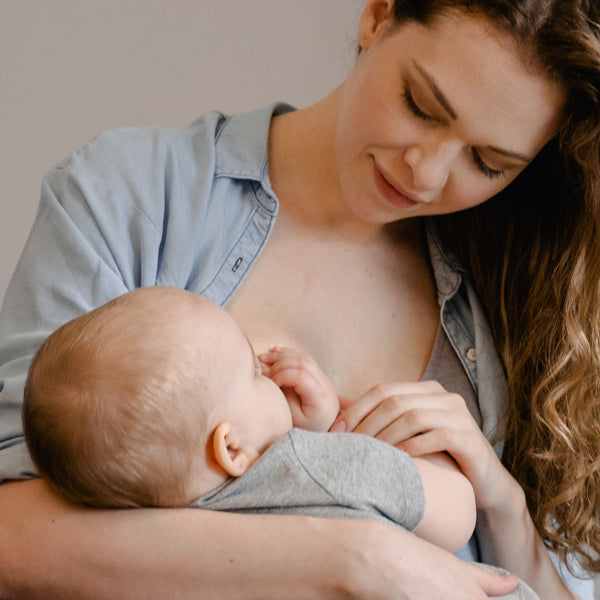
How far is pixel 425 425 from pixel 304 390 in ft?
0.62

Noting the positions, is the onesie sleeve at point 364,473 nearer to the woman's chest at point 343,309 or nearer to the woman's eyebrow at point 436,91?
the woman's chest at point 343,309

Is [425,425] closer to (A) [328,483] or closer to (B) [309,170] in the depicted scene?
(A) [328,483]

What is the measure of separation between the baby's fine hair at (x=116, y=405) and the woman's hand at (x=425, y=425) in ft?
1.02

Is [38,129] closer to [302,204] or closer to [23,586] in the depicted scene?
[302,204]

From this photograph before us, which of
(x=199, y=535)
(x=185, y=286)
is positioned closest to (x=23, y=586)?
(x=199, y=535)

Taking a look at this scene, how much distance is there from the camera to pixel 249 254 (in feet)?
4.66

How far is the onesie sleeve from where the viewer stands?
3.43 feet

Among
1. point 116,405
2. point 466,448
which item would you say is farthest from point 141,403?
A: point 466,448

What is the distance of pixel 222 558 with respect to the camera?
1.04 m

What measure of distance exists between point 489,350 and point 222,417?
0.71m

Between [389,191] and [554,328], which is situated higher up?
[389,191]

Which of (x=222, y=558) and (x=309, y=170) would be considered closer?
(x=222, y=558)

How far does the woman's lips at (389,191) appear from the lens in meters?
1.32

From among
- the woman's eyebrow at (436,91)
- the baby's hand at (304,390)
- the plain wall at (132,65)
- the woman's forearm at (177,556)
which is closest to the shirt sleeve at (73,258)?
the woman's forearm at (177,556)
